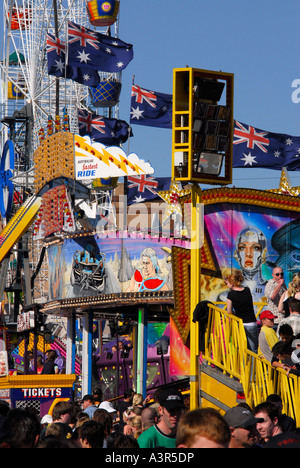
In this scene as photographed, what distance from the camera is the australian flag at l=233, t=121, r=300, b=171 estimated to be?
95.1ft

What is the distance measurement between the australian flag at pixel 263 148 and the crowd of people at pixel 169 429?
18618 mm

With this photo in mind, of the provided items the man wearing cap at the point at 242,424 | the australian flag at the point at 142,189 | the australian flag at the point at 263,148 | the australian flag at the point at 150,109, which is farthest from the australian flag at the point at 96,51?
the man wearing cap at the point at 242,424

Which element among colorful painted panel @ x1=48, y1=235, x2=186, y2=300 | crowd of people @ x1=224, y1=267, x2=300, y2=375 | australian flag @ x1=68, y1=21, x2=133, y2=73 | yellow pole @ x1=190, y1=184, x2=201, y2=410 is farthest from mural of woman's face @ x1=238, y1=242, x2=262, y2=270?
australian flag @ x1=68, y1=21, x2=133, y2=73

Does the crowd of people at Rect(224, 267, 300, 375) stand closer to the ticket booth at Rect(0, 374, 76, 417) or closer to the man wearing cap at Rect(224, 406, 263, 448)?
the man wearing cap at Rect(224, 406, 263, 448)

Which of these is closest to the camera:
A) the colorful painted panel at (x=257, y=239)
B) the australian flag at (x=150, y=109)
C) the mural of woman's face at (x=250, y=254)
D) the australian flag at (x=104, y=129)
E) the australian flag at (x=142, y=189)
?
the colorful painted panel at (x=257, y=239)

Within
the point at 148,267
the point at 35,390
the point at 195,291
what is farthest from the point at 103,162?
the point at 195,291

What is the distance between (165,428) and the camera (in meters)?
7.87

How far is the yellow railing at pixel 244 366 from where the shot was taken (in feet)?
37.9

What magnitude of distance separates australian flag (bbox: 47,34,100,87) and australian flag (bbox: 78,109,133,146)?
3098mm

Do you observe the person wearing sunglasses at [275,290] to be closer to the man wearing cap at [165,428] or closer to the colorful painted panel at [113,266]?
the colorful painted panel at [113,266]

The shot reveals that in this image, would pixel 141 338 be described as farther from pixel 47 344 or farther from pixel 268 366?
pixel 268 366

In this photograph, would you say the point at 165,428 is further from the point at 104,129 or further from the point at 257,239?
the point at 104,129

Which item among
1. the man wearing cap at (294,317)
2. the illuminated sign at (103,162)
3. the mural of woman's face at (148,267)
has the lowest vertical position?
the man wearing cap at (294,317)

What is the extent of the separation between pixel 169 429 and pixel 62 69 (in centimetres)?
2512
